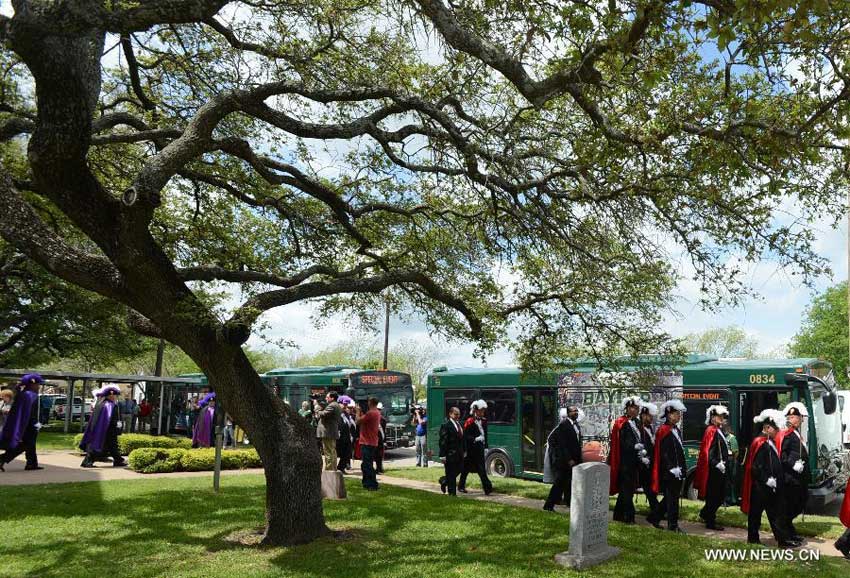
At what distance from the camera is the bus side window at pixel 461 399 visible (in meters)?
19.2

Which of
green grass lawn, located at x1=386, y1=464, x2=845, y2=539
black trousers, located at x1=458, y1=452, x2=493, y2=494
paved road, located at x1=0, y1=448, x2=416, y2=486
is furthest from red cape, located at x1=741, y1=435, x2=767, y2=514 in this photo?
paved road, located at x1=0, y1=448, x2=416, y2=486

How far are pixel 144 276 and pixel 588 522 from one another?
5881 mm

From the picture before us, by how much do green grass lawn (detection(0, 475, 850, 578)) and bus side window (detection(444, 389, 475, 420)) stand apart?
21.6 ft

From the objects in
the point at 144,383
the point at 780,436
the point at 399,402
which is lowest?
the point at 780,436

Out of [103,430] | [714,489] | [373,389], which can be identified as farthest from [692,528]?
[373,389]

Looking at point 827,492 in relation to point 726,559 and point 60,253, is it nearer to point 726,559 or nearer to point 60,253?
point 726,559

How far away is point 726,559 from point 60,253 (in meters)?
8.61

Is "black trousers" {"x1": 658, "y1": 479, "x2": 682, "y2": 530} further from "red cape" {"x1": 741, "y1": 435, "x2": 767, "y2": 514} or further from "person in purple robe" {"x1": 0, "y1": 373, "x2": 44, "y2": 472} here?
"person in purple robe" {"x1": 0, "y1": 373, "x2": 44, "y2": 472}

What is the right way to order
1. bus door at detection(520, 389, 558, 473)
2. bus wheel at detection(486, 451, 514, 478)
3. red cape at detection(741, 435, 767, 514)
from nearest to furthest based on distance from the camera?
red cape at detection(741, 435, 767, 514) < bus door at detection(520, 389, 558, 473) < bus wheel at detection(486, 451, 514, 478)

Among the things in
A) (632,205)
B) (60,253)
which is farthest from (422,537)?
(60,253)

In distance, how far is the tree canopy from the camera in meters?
41.9

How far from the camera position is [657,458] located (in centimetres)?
1130

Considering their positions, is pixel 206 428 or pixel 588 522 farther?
pixel 206 428

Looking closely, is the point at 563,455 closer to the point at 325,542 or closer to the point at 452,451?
the point at 452,451
